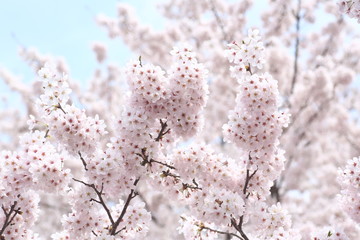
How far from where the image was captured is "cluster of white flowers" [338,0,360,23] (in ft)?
13.1

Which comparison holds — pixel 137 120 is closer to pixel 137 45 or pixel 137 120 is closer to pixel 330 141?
pixel 137 45

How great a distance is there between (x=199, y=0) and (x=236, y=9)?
77.2 inches

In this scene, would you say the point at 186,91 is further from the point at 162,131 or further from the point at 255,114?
the point at 255,114

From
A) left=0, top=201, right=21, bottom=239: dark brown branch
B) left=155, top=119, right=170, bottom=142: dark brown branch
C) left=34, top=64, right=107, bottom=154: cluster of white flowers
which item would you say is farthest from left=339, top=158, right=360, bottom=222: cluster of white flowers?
left=0, top=201, right=21, bottom=239: dark brown branch

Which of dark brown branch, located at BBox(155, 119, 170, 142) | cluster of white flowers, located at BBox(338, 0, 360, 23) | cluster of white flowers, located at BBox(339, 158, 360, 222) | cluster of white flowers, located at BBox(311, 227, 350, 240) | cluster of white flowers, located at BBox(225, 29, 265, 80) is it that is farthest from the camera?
dark brown branch, located at BBox(155, 119, 170, 142)

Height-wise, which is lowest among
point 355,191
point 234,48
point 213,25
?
point 355,191

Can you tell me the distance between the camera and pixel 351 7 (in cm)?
415

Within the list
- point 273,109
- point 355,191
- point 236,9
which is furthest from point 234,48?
point 236,9

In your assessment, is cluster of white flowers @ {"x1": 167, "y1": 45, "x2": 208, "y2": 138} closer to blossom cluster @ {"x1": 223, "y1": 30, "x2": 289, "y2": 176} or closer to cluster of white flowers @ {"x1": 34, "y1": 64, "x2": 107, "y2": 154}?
blossom cluster @ {"x1": 223, "y1": 30, "x2": 289, "y2": 176}

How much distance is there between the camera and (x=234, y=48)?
5082mm

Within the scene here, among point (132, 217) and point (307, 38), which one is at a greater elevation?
point (307, 38)

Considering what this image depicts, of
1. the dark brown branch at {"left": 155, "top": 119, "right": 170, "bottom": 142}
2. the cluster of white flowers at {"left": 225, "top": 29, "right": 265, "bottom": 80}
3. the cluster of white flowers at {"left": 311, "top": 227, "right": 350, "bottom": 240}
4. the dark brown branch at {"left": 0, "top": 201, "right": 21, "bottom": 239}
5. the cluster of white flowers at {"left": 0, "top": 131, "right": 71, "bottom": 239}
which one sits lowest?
the dark brown branch at {"left": 0, "top": 201, "right": 21, "bottom": 239}

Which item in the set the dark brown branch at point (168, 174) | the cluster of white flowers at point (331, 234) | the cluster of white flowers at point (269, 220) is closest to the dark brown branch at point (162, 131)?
the dark brown branch at point (168, 174)

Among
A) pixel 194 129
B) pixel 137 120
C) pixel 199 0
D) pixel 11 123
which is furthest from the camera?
pixel 11 123
